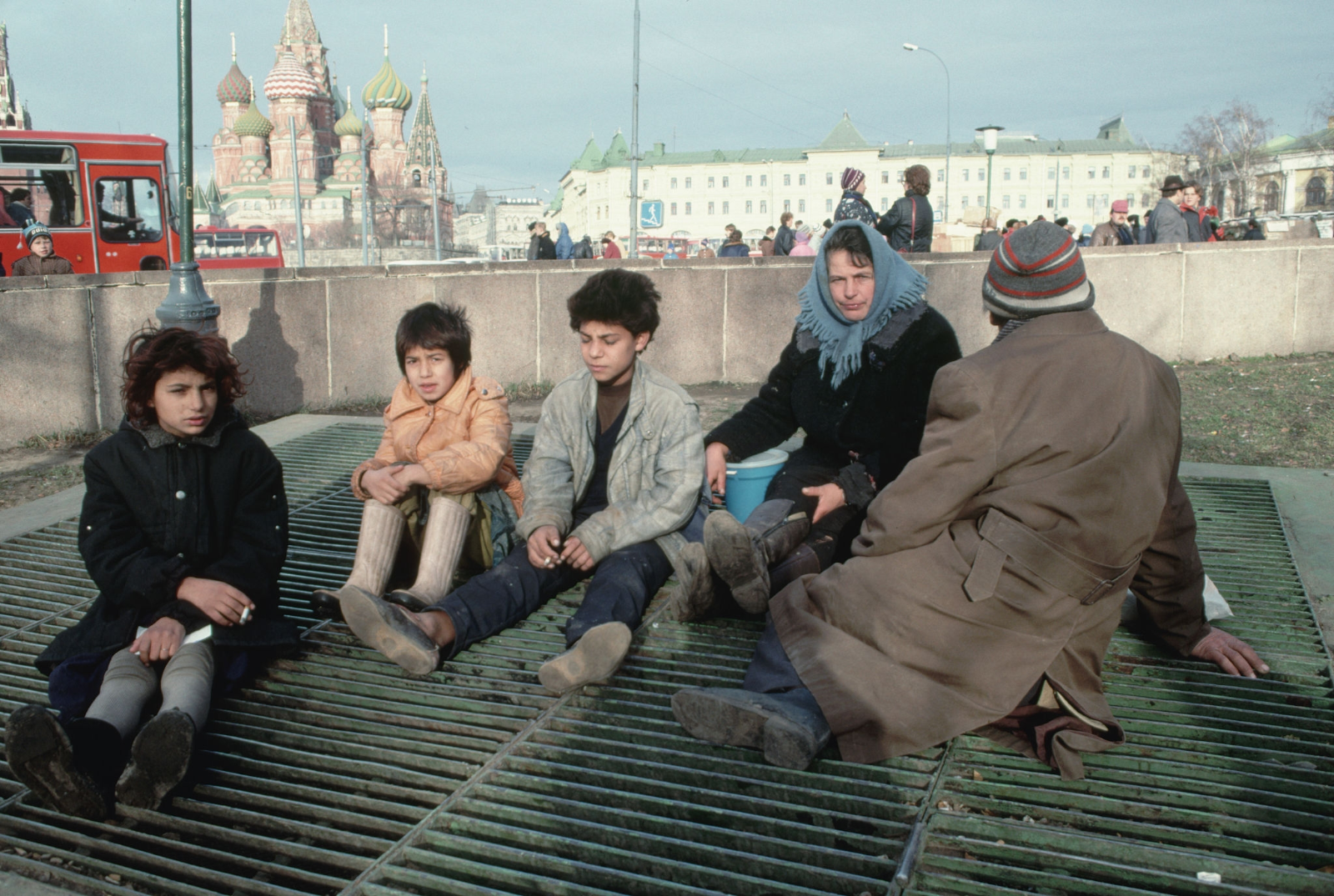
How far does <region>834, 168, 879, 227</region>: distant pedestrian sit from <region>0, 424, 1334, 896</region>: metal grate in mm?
6216

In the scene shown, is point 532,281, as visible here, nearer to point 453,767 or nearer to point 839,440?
point 839,440

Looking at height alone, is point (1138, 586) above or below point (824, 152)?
below

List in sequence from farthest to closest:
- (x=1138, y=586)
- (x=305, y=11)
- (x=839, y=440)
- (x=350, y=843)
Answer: (x=305, y=11) → (x=839, y=440) → (x=1138, y=586) → (x=350, y=843)

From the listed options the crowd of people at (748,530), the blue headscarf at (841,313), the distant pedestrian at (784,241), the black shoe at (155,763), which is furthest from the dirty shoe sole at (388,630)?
the distant pedestrian at (784,241)

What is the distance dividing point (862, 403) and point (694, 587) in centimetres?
118

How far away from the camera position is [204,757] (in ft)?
→ 9.06

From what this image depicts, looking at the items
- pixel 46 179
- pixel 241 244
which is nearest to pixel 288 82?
pixel 241 244

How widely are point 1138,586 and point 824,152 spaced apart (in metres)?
102

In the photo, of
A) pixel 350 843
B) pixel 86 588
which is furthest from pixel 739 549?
pixel 86 588

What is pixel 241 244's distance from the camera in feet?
109

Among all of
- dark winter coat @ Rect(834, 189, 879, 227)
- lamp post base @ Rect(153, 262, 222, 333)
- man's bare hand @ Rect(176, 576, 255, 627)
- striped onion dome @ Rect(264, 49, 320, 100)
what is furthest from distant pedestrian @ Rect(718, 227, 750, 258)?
striped onion dome @ Rect(264, 49, 320, 100)

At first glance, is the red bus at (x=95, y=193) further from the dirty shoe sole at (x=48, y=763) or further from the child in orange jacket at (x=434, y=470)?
the dirty shoe sole at (x=48, y=763)

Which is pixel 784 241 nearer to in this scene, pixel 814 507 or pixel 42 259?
pixel 42 259

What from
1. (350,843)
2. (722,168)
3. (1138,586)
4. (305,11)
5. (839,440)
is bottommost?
(350,843)
